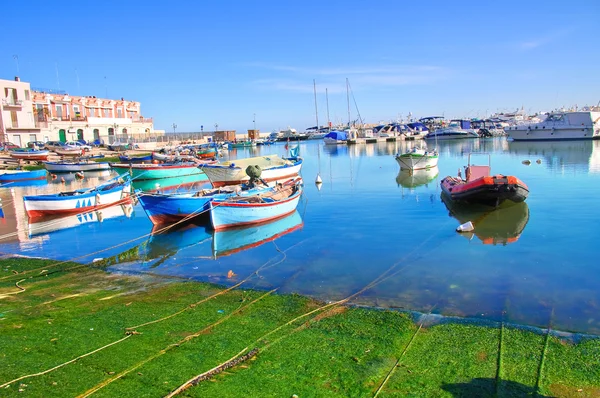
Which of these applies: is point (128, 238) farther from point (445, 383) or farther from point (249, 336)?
point (445, 383)

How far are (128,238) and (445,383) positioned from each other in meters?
15.0

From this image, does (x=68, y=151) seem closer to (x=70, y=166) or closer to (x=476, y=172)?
(x=70, y=166)

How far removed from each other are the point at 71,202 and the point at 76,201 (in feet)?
0.80

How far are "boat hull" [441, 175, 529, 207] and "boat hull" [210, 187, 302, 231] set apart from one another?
8567mm

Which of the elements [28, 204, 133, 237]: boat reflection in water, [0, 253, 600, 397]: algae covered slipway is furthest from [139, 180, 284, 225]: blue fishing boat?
[0, 253, 600, 397]: algae covered slipway

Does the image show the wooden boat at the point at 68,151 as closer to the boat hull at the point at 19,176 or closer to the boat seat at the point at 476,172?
the boat hull at the point at 19,176

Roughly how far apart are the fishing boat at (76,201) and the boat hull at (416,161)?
23.2m

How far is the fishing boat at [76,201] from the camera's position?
22.5 m

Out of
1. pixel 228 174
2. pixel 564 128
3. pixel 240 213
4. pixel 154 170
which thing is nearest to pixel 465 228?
pixel 240 213

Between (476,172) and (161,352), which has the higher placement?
(476,172)

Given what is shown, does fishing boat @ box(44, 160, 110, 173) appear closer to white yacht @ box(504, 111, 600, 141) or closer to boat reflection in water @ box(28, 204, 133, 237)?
boat reflection in water @ box(28, 204, 133, 237)

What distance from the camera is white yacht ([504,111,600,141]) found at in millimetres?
75000

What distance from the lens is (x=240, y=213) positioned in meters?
19.1

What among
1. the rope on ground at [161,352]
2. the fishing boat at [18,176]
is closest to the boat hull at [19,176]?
the fishing boat at [18,176]
